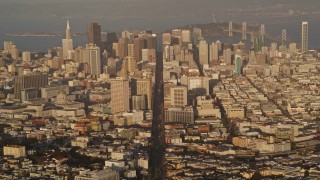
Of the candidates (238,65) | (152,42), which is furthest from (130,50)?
(238,65)

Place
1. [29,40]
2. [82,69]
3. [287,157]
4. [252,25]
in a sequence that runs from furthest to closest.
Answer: [29,40]
[252,25]
[82,69]
[287,157]

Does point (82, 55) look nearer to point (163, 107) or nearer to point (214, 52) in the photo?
point (214, 52)

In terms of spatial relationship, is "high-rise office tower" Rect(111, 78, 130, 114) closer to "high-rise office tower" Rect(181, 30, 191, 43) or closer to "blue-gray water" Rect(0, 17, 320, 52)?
"blue-gray water" Rect(0, 17, 320, 52)

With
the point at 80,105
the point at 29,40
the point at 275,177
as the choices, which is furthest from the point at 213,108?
the point at 29,40

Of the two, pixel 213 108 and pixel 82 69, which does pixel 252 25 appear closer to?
pixel 82 69

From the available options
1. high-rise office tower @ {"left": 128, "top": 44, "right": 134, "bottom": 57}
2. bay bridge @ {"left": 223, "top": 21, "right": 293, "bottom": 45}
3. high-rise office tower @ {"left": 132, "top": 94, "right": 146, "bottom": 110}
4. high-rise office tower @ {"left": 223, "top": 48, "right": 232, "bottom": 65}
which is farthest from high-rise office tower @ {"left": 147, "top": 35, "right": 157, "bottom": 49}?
high-rise office tower @ {"left": 132, "top": 94, "right": 146, "bottom": 110}
